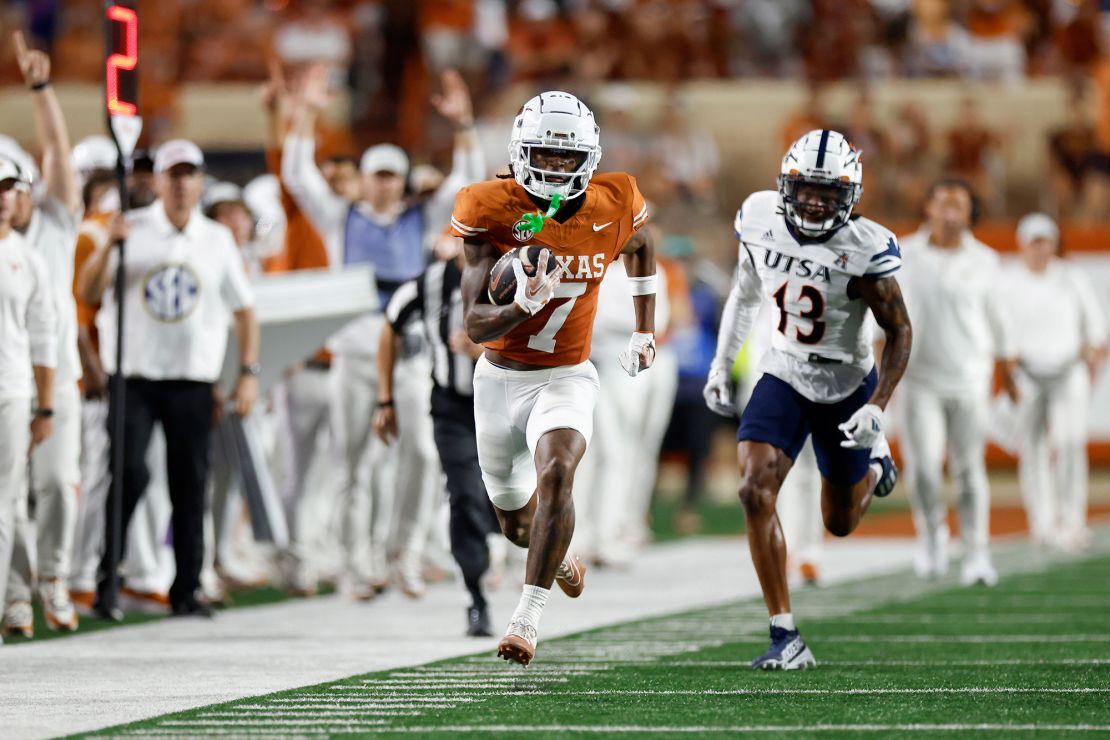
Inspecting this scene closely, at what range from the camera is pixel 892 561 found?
13.1 m

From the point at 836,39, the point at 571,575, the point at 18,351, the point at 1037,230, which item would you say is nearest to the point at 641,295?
the point at 571,575

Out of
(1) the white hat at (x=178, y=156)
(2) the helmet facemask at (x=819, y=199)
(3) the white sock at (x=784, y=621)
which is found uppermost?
(1) the white hat at (x=178, y=156)

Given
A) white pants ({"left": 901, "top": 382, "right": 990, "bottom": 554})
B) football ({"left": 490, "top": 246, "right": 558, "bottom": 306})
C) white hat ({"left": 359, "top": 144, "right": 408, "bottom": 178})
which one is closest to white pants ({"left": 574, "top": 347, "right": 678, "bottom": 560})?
white pants ({"left": 901, "top": 382, "right": 990, "bottom": 554})

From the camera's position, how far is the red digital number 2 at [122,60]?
9266 mm

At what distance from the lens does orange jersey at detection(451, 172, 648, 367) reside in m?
6.81

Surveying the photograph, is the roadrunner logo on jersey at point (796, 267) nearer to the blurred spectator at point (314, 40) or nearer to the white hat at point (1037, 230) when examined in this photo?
the white hat at point (1037, 230)

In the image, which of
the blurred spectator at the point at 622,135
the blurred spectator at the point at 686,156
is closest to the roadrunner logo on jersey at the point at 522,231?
the blurred spectator at the point at 622,135

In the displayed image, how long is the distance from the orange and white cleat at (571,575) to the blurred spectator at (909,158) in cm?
1307

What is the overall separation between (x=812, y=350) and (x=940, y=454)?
4.24 metres

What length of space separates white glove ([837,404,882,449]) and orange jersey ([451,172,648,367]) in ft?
3.37

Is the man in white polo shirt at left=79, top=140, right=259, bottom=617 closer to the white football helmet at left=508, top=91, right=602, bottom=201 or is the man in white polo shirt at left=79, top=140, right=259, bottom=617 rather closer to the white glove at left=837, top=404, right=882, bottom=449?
the white football helmet at left=508, top=91, right=602, bottom=201

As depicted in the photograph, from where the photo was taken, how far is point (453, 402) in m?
8.89

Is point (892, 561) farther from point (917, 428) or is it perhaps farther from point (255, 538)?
point (255, 538)

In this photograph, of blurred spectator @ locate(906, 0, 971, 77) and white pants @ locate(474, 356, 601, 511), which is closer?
white pants @ locate(474, 356, 601, 511)
